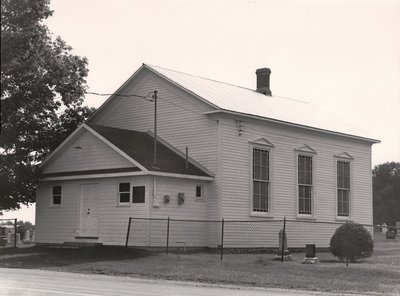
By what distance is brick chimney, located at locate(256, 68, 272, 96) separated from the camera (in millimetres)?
38188

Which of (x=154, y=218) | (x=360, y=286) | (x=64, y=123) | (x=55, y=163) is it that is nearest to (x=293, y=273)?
(x=360, y=286)

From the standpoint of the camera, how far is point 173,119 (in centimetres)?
3059

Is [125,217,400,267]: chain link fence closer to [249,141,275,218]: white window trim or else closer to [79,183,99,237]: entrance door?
[249,141,275,218]: white window trim

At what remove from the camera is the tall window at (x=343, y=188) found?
3475cm

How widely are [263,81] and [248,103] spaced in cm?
669

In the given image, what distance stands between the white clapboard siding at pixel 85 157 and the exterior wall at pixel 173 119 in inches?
138

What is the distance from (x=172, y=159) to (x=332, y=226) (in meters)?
10.1

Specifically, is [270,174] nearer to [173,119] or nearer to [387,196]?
[173,119]

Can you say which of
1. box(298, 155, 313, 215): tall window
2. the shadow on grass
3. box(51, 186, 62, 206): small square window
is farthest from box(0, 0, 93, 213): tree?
box(298, 155, 313, 215): tall window

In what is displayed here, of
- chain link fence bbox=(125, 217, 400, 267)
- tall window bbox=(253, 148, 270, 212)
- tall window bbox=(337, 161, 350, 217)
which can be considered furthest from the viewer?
tall window bbox=(337, 161, 350, 217)

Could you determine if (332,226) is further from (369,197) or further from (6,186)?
(6,186)

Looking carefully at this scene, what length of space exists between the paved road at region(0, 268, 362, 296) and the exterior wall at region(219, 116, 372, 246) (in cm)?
1089

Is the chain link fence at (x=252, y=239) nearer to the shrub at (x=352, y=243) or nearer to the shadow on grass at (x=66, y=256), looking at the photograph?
the shrub at (x=352, y=243)

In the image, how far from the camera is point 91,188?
28.8 metres
